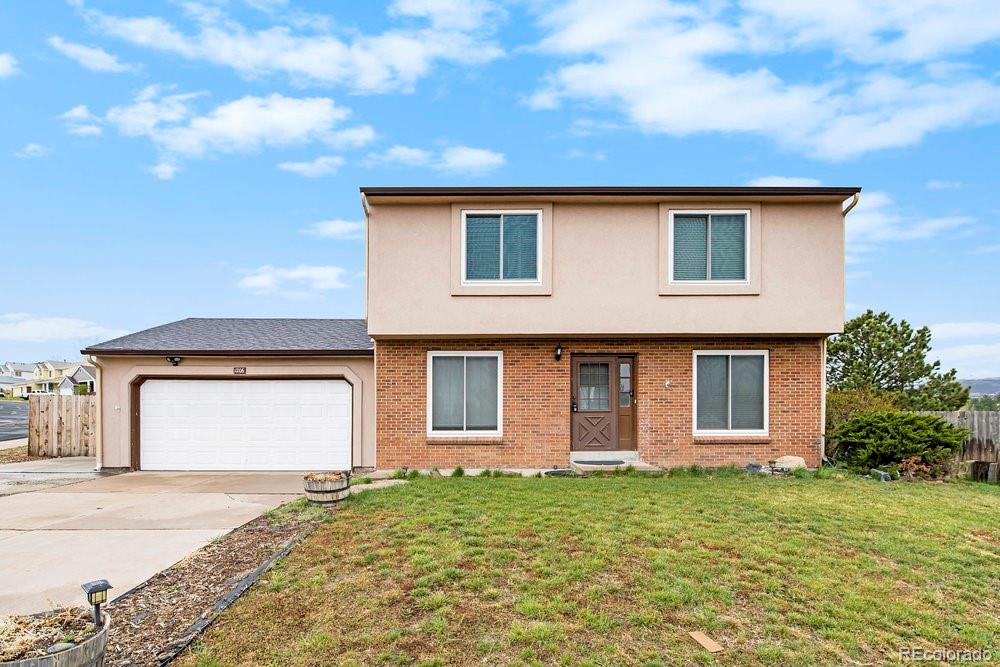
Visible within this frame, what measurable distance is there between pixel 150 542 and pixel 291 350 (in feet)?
18.7

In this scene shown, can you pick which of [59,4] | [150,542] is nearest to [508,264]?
[150,542]

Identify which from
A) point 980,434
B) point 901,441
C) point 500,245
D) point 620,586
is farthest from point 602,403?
point 980,434

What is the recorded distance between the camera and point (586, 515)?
283 inches

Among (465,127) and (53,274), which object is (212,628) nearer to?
(465,127)

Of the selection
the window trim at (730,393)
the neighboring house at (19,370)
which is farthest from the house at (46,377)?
the window trim at (730,393)

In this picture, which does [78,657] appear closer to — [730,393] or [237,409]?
[237,409]

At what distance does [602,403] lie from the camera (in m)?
11.7

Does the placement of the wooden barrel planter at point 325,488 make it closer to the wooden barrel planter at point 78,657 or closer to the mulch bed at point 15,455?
the wooden barrel planter at point 78,657

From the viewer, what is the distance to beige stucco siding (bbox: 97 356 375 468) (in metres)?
12.0

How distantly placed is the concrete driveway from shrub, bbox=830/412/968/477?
11356 mm

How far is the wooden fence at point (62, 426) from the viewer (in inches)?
582

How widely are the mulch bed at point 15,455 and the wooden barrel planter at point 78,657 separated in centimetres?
1473

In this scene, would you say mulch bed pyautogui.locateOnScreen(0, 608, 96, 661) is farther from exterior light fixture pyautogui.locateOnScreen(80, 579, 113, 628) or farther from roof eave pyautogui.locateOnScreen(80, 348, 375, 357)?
roof eave pyautogui.locateOnScreen(80, 348, 375, 357)

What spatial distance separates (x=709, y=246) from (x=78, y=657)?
36.7 feet
